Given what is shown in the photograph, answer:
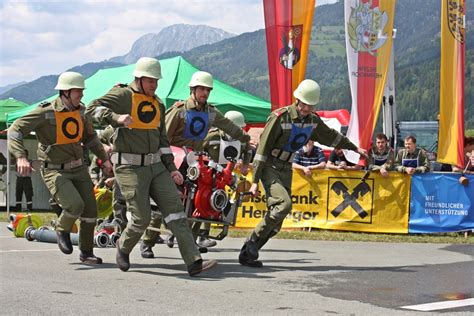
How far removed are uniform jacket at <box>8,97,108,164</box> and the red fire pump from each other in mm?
1039

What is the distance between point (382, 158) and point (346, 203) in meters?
1.00

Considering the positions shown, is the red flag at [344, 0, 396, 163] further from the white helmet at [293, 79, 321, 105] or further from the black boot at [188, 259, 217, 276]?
the black boot at [188, 259, 217, 276]

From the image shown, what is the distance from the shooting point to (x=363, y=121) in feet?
58.5

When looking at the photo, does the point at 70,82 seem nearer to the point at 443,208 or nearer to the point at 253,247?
the point at 253,247

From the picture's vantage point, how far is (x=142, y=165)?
9430 millimetres

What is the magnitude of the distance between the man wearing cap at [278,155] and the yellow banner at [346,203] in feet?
18.5

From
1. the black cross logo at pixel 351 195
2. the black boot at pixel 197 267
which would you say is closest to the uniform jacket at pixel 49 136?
the black boot at pixel 197 267

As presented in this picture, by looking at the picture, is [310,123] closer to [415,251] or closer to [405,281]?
[405,281]

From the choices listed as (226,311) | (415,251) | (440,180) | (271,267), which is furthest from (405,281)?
(440,180)

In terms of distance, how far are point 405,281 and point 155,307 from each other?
306 cm

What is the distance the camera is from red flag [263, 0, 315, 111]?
55.8ft

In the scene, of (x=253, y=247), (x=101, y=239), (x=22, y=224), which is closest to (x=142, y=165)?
(x=253, y=247)

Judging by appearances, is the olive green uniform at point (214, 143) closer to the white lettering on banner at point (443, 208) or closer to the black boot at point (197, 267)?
the black boot at point (197, 267)

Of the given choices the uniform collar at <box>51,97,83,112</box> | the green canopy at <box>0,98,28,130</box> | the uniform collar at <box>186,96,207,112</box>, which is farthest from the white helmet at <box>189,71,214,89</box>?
the green canopy at <box>0,98,28,130</box>
